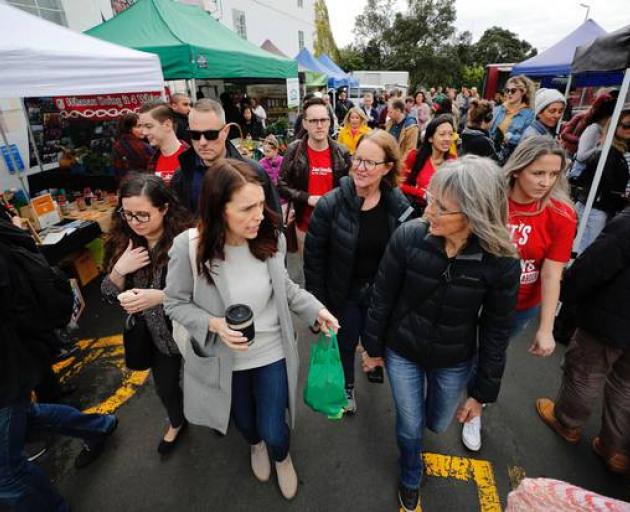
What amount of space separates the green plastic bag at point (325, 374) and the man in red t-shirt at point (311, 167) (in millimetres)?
1764

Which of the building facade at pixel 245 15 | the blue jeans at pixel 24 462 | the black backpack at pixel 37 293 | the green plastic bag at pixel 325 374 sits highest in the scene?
the building facade at pixel 245 15

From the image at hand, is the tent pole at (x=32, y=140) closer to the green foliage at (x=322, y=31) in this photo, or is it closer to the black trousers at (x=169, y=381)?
the black trousers at (x=169, y=381)

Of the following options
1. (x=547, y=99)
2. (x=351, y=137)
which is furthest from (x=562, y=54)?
(x=351, y=137)

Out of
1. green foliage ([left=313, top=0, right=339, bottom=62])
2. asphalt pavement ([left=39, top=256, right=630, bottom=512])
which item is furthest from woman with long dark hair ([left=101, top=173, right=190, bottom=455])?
green foliage ([left=313, top=0, right=339, bottom=62])

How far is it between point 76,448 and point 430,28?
1957 inches

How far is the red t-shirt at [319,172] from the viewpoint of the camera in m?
3.50

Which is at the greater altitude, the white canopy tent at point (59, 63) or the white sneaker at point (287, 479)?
the white canopy tent at point (59, 63)

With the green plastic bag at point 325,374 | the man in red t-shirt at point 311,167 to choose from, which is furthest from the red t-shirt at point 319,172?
the green plastic bag at point 325,374

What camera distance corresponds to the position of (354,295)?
2480 millimetres

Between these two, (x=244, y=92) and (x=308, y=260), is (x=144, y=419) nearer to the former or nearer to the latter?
(x=308, y=260)

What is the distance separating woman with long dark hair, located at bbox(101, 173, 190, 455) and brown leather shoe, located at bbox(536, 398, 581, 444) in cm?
277

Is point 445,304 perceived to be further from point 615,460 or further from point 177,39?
point 177,39

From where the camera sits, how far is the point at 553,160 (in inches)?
79.1

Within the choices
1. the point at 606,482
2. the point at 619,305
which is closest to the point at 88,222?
the point at 619,305
